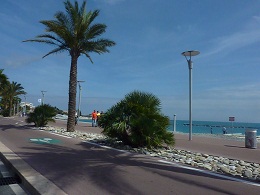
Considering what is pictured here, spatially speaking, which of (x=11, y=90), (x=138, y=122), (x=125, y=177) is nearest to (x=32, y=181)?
(x=125, y=177)

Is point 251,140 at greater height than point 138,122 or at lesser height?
lesser

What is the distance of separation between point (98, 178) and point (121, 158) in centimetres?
302

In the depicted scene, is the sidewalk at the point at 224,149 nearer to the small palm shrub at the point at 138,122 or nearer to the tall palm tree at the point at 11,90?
the small palm shrub at the point at 138,122

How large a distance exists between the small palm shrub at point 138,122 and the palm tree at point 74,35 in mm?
8554

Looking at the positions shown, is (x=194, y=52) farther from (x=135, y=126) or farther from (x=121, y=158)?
(x=121, y=158)

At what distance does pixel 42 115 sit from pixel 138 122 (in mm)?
15189

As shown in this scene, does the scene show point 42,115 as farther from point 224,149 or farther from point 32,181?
point 32,181

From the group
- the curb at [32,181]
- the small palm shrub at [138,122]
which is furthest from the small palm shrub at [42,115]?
the curb at [32,181]

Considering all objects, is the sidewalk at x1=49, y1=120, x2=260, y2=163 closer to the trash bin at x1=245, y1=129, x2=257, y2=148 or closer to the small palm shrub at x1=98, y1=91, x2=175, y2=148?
the trash bin at x1=245, y1=129, x2=257, y2=148

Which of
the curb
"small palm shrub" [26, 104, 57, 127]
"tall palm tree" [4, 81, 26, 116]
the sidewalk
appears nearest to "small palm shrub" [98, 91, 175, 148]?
the sidewalk

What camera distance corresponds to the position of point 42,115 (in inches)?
987

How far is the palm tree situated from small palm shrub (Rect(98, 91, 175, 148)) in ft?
28.1

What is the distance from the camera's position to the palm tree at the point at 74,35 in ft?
66.8

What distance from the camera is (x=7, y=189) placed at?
19.4 ft
